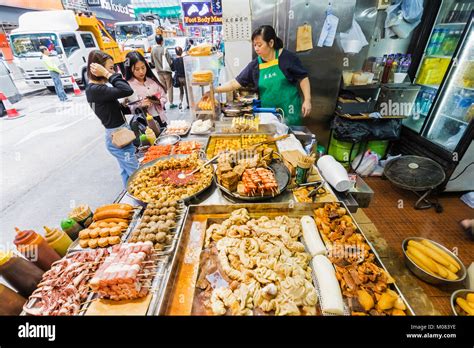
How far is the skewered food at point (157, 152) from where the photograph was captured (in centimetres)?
310

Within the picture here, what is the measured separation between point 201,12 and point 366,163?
29.1 ft

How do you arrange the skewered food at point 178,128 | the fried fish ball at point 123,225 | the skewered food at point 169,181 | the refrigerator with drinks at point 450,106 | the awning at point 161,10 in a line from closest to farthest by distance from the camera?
the fried fish ball at point 123,225
the skewered food at point 169,181
the skewered food at point 178,128
the refrigerator with drinks at point 450,106
the awning at point 161,10

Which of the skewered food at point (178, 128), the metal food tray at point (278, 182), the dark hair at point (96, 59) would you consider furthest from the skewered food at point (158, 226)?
the dark hair at point (96, 59)

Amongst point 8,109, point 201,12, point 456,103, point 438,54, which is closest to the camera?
point 456,103

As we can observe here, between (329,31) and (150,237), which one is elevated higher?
(329,31)

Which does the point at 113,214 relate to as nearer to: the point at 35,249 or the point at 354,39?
the point at 35,249

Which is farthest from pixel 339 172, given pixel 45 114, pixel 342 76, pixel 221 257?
pixel 45 114

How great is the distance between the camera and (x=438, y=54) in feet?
16.1

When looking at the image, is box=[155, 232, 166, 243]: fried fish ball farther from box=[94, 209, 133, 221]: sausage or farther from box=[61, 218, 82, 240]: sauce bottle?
box=[61, 218, 82, 240]: sauce bottle

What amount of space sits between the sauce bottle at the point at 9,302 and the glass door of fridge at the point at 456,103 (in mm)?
6419

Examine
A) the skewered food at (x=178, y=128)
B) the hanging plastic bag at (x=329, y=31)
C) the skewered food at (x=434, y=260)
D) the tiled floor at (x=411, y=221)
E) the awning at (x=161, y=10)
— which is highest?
the awning at (x=161, y=10)

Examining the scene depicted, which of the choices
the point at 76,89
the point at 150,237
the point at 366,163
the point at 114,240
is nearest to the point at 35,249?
the point at 114,240

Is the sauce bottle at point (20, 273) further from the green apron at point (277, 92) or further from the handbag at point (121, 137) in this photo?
the green apron at point (277, 92)

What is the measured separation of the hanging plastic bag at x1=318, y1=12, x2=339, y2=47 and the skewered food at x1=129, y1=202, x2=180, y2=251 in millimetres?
5039
